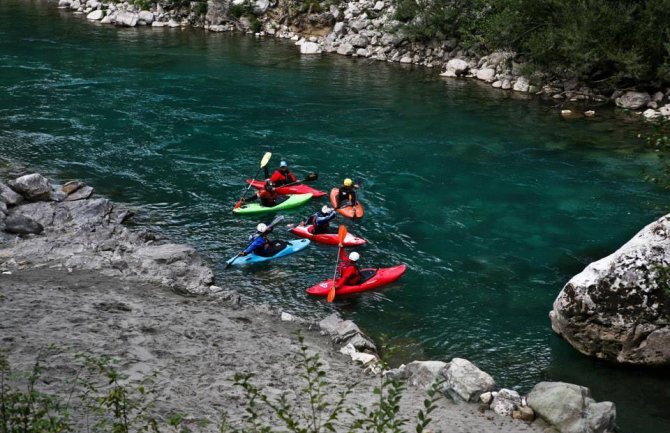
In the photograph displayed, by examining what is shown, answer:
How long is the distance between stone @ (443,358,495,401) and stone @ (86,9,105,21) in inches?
1528

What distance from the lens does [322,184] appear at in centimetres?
2066

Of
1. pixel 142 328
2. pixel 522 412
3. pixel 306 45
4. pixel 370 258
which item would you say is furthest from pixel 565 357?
pixel 306 45

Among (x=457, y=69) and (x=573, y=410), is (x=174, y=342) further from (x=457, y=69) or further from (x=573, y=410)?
(x=457, y=69)

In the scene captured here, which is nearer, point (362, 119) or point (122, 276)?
point (122, 276)

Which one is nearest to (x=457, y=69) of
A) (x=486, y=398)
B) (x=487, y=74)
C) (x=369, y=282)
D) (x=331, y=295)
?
(x=487, y=74)

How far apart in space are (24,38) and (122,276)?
2762 centimetres

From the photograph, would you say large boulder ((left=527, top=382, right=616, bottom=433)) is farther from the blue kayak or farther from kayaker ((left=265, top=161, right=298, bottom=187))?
kayaker ((left=265, top=161, right=298, bottom=187))

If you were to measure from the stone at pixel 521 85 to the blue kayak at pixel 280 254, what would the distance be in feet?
→ 54.3

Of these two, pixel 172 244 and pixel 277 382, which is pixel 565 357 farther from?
pixel 172 244

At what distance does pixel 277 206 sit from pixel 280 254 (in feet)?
9.80

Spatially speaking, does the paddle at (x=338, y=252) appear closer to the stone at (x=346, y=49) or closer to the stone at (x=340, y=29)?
the stone at (x=346, y=49)

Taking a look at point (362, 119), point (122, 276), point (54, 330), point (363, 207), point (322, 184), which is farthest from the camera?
point (362, 119)

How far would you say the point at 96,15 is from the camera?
43719 mm

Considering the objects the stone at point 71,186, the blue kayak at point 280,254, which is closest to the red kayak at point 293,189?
the blue kayak at point 280,254
